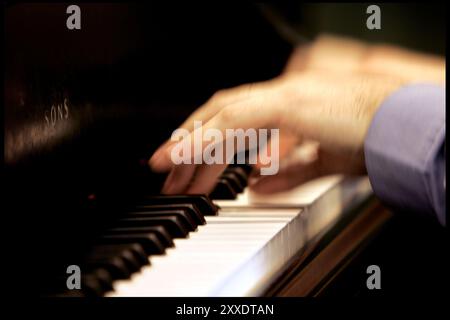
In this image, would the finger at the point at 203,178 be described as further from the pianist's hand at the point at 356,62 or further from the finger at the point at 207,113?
the pianist's hand at the point at 356,62

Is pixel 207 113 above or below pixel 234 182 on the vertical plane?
above

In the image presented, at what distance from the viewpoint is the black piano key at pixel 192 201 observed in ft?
3.11

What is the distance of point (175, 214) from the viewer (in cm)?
89

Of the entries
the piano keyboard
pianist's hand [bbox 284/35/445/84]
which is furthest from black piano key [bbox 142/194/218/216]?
pianist's hand [bbox 284/35/445/84]

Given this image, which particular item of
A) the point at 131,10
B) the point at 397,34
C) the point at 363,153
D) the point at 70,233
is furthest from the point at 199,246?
the point at 397,34

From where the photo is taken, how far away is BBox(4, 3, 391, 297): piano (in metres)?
0.78

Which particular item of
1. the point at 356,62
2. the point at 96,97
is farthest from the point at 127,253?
the point at 356,62

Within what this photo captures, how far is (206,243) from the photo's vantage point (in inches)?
33.6

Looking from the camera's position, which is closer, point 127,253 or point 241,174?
point 127,253

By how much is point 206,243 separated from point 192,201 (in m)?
0.11

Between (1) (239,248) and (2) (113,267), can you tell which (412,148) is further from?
(2) (113,267)

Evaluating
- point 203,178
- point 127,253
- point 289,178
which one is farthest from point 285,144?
point 127,253

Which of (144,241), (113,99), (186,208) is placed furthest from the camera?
(113,99)

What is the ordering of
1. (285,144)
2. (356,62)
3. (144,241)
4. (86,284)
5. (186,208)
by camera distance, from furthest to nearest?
(356,62)
(285,144)
(186,208)
(144,241)
(86,284)
